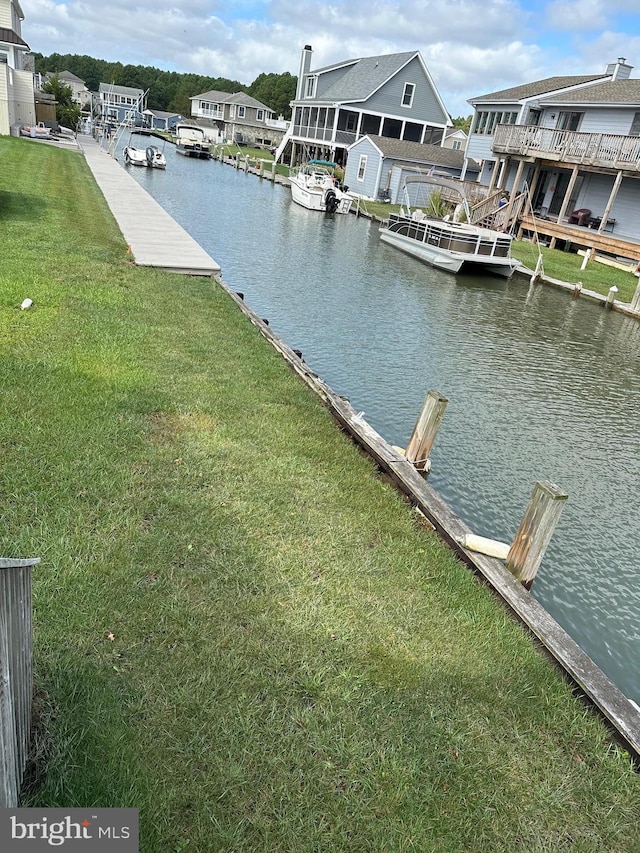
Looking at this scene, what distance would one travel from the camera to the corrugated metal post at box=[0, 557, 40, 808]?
2150 millimetres

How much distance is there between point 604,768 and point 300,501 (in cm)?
285

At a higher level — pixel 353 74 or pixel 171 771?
pixel 353 74

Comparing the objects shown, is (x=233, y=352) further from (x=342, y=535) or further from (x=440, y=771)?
(x=440, y=771)

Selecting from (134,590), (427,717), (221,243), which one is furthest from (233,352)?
(221,243)

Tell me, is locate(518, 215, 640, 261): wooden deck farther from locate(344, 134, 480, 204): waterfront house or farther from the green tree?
the green tree

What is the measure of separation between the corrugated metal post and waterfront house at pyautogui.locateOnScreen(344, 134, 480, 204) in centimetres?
3822

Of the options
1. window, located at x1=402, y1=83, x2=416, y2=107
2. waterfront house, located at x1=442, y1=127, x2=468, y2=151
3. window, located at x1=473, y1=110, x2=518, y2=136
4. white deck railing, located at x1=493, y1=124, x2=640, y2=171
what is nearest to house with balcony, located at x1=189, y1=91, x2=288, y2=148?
waterfront house, located at x1=442, y1=127, x2=468, y2=151

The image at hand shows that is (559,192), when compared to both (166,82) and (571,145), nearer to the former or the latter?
(571,145)

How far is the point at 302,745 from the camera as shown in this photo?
306 cm

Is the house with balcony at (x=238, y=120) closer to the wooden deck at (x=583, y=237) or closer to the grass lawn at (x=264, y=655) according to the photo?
the wooden deck at (x=583, y=237)

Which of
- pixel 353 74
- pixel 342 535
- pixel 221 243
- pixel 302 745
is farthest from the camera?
pixel 353 74

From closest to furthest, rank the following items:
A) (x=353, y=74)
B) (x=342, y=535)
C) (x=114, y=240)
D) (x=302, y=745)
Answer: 1. (x=302, y=745)
2. (x=342, y=535)
3. (x=114, y=240)
4. (x=353, y=74)

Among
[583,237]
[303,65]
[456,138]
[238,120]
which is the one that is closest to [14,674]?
[583,237]

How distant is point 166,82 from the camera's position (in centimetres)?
14150
